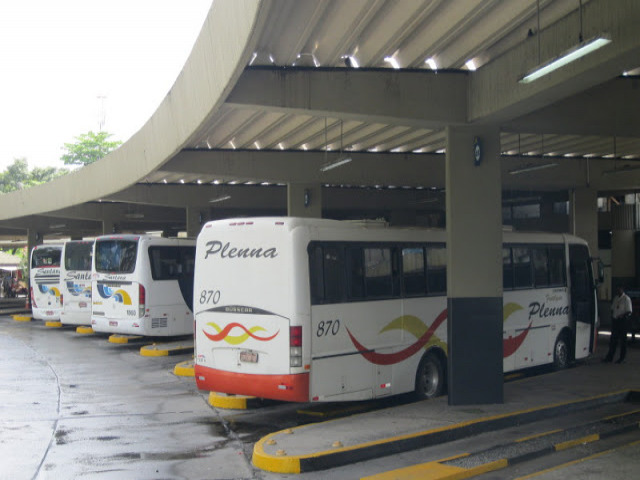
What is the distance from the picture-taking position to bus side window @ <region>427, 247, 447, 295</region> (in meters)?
13.8

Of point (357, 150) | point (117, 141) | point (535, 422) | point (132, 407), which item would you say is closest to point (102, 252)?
point (357, 150)

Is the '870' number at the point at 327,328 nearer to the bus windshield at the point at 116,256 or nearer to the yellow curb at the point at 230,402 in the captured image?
the yellow curb at the point at 230,402

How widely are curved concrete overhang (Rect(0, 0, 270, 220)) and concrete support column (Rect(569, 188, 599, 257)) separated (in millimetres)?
14240

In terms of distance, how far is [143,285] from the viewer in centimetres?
2202

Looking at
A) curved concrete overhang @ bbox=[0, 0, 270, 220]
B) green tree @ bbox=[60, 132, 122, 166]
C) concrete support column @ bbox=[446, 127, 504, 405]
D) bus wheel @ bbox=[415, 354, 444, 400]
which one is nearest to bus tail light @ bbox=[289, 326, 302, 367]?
concrete support column @ bbox=[446, 127, 504, 405]

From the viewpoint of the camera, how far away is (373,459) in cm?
953

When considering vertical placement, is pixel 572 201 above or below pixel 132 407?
above

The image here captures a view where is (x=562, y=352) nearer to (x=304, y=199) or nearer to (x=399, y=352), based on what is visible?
(x=399, y=352)

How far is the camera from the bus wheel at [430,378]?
531 inches

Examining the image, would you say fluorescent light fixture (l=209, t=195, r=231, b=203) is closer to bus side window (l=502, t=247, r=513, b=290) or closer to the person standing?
bus side window (l=502, t=247, r=513, b=290)

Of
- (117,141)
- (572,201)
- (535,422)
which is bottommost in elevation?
(535,422)

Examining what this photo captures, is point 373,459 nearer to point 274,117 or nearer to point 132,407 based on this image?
point 132,407

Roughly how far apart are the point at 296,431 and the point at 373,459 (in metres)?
1.30

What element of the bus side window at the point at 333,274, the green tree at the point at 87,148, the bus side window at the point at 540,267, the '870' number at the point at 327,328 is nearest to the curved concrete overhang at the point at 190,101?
the bus side window at the point at 333,274
